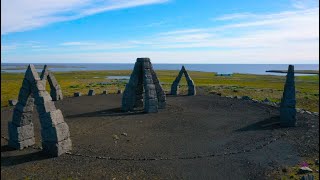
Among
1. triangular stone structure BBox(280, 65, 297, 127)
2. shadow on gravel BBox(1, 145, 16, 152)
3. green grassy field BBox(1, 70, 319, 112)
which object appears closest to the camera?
shadow on gravel BBox(1, 145, 16, 152)

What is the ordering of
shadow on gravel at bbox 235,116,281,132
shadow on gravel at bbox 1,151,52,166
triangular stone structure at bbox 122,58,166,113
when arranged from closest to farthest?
shadow on gravel at bbox 1,151,52,166 < shadow on gravel at bbox 235,116,281,132 < triangular stone structure at bbox 122,58,166,113

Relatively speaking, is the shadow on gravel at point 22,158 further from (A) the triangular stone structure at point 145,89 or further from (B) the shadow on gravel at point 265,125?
(B) the shadow on gravel at point 265,125

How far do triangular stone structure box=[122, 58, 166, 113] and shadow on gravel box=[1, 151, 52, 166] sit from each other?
15.0 meters

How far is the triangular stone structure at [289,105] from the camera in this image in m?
26.3

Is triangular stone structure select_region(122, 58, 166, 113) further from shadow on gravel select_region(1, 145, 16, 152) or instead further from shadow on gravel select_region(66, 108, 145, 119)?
shadow on gravel select_region(1, 145, 16, 152)

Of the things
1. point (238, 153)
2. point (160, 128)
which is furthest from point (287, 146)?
point (160, 128)

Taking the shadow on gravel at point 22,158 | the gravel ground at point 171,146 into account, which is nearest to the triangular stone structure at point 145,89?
the gravel ground at point 171,146

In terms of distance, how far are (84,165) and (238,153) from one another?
10.0 m

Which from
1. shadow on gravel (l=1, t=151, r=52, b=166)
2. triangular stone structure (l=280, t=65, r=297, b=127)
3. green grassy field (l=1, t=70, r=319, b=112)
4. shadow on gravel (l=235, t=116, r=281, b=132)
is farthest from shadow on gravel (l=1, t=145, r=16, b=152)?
triangular stone structure (l=280, t=65, r=297, b=127)

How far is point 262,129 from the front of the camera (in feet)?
83.4

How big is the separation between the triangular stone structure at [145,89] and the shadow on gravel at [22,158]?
15.0m

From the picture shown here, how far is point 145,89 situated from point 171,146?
483 inches

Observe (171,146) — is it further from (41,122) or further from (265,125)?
(265,125)

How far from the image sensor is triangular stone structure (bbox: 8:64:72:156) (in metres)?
18.6
